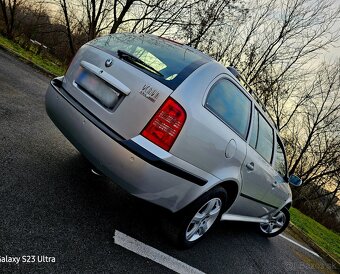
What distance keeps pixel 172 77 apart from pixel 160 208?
45.6 inches

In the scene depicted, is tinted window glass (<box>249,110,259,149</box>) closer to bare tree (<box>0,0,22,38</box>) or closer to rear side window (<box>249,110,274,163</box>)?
rear side window (<box>249,110,274,163</box>)

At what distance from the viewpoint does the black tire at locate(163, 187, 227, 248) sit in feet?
9.98

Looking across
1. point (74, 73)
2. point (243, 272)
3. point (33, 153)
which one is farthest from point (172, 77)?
point (243, 272)

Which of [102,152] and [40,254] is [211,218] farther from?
[40,254]

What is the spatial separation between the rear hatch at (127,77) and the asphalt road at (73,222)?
3.00ft

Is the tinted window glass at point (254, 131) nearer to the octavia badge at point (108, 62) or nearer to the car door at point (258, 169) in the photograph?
the car door at point (258, 169)

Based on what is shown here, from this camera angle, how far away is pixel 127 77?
282 centimetres

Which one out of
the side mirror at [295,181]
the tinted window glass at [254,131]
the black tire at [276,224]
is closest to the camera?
the tinted window glass at [254,131]

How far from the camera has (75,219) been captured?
2.94 metres

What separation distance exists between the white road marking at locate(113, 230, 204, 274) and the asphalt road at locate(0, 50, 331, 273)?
65mm

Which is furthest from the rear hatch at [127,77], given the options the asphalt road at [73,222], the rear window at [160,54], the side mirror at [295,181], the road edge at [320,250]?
the road edge at [320,250]

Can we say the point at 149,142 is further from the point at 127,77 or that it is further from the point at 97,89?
the point at 97,89

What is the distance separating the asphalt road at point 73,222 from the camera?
2.46m

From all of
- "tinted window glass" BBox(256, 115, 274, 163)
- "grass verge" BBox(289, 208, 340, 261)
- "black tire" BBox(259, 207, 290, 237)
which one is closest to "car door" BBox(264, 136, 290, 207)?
"tinted window glass" BBox(256, 115, 274, 163)
